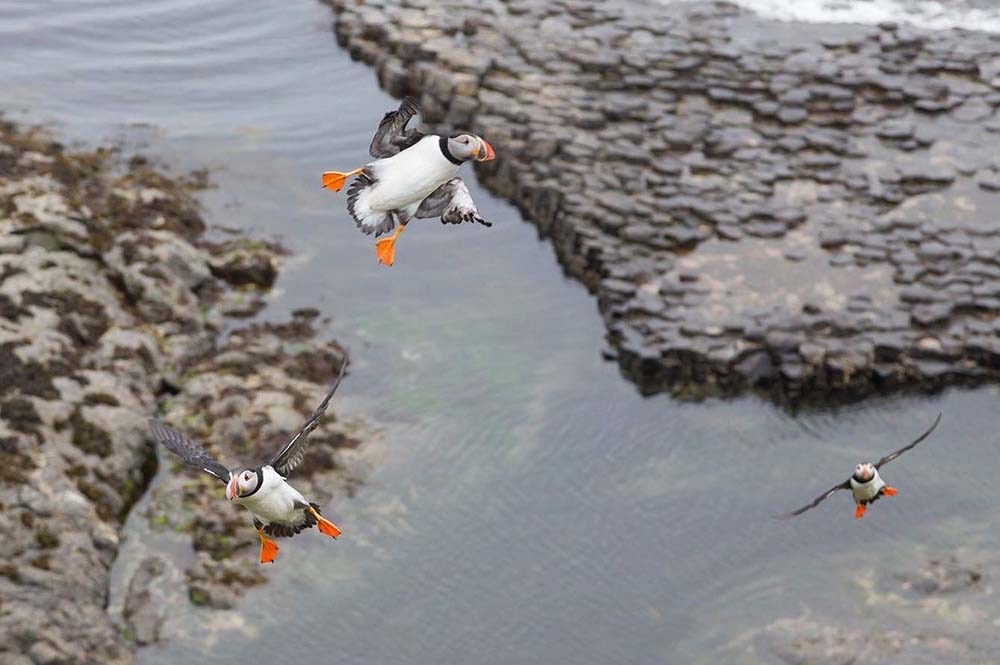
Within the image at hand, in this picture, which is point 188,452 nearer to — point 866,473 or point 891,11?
point 866,473

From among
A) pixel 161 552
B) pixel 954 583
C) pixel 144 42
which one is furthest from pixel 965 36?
pixel 161 552

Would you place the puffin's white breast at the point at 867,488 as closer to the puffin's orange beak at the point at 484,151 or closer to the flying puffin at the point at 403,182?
the flying puffin at the point at 403,182

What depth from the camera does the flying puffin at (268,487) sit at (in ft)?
32.2

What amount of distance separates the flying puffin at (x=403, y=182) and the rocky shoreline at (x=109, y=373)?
34.1 feet

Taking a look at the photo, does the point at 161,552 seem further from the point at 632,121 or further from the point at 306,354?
the point at 632,121

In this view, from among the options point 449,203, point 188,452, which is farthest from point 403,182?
point 188,452

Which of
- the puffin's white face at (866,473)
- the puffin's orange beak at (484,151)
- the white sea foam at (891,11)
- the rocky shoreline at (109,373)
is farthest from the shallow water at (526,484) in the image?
the puffin's orange beak at (484,151)

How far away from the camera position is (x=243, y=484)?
391 inches

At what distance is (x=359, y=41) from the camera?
29297 mm

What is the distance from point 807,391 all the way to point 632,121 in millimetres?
6907

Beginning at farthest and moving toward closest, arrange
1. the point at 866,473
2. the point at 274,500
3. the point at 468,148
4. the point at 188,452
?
the point at 866,473 < the point at 274,500 < the point at 188,452 < the point at 468,148

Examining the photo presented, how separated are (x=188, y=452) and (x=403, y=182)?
9.11 feet

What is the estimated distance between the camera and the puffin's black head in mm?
9523

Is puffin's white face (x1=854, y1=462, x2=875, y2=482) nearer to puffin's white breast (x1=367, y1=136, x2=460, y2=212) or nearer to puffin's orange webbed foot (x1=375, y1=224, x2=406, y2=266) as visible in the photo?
puffin's white breast (x1=367, y1=136, x2=460, y2=212)
